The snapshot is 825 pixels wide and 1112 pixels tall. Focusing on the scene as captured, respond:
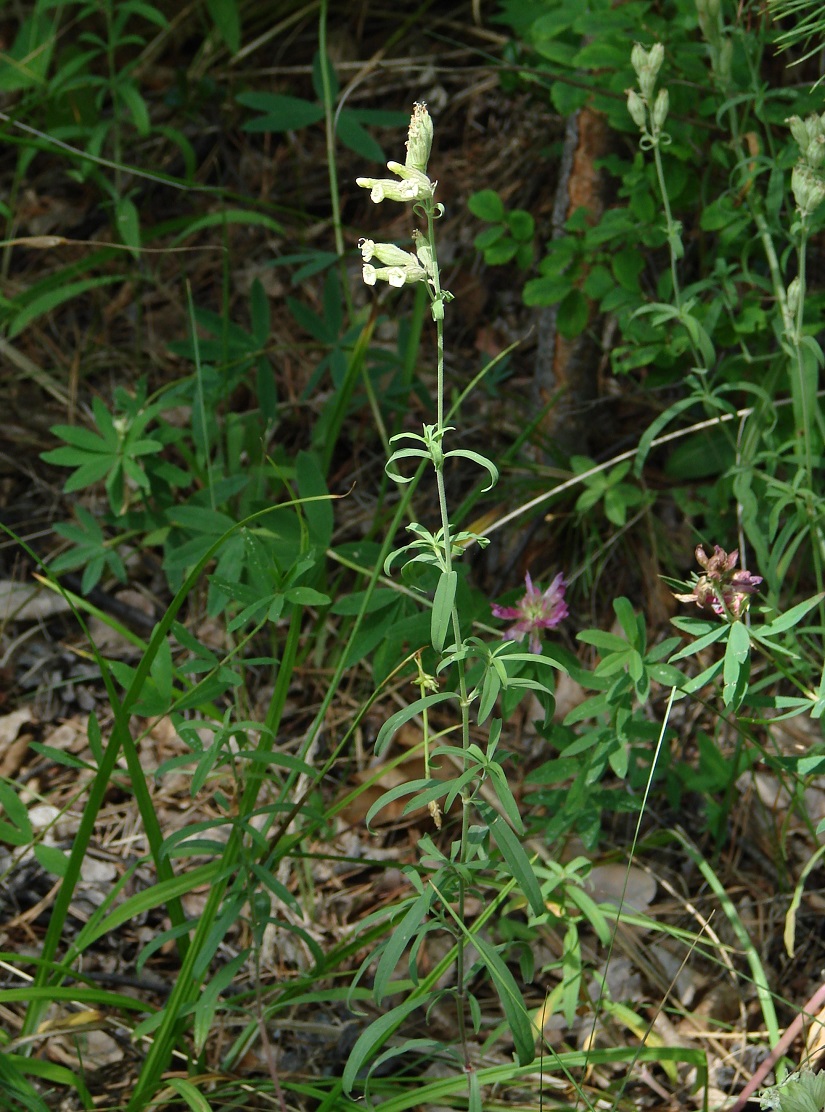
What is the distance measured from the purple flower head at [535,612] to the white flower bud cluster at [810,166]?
730mm

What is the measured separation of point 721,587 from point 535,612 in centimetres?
41

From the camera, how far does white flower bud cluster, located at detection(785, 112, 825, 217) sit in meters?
1.68

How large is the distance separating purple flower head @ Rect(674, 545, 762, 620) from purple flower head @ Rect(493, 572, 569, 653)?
35 centimetres

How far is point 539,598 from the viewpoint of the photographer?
1920 millimetres

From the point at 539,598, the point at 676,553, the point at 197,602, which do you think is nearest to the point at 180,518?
the point at 197,602

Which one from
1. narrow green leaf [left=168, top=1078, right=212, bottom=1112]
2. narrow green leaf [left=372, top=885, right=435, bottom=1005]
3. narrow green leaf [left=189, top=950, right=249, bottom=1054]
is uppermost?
narrow green leaf [left=372, top=885, right=435, bottom=1005]

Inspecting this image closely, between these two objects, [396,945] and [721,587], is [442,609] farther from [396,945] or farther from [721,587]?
[721,587]

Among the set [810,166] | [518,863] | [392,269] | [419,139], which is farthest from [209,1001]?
[810,166]

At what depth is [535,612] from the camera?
191 centimetres

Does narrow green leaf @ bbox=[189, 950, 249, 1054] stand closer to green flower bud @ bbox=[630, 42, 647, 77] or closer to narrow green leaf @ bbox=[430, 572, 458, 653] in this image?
narrow green leaf @ bbox=[430, 572, 458, 653]

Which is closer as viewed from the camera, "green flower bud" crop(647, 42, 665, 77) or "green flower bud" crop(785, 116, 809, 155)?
"green flower bud" crop(785, 116, 809, 155)

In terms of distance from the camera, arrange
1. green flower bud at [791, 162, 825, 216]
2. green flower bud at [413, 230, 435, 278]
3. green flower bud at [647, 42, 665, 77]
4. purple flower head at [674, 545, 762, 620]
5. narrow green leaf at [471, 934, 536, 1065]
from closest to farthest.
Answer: green flower bud at [413, 230, 435, 278] → narrow green leaf at [471, 934, 536, 1065] → purple flower head at [674, 545, 762, 620] → green flower bud at [791, 162, 825, 216] → green flower bud at [647, 42, 665, 77]

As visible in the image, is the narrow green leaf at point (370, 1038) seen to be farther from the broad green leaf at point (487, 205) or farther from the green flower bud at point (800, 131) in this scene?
the broad green leaf at point (487, 205)

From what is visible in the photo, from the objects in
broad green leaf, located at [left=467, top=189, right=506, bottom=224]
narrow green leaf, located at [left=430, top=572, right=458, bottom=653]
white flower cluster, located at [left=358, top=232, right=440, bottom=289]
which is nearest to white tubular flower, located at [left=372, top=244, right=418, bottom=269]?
white flower cluster, located at [left=358, top=232, right=440, bottom=289]
